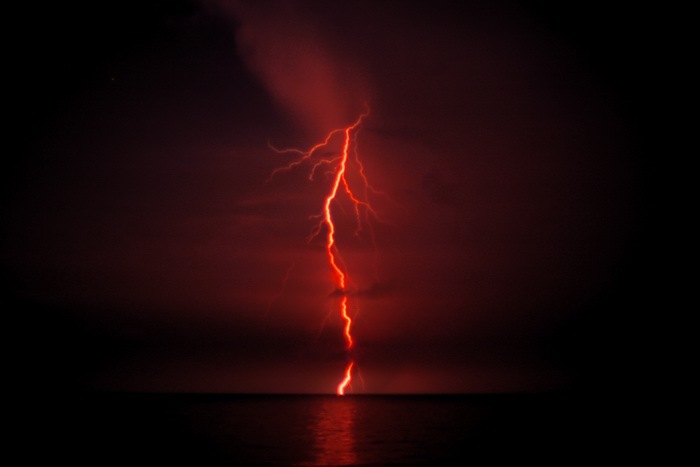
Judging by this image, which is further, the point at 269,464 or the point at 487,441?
the point at 487,441

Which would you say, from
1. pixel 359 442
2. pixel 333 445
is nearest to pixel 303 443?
pixel 333 445

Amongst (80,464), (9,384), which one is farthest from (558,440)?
Answer: (9,384)

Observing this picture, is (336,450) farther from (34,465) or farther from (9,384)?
(9,384)

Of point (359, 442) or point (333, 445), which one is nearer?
point (333, 445)

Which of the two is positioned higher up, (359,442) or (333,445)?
(359,442)

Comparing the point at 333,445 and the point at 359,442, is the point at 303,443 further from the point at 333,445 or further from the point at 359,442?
the point at 359,442

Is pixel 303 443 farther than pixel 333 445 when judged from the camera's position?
Yes

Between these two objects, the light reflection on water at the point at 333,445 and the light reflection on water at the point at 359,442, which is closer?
the light reflection on water at the point at 333,445

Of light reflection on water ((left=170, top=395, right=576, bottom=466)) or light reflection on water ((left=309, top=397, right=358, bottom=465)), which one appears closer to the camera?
light reflection on water ((left=309, top=397, right=358, bottom=465))

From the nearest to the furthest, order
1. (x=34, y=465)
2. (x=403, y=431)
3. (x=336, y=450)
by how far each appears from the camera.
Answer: (x=34, y=465)
(x=336, y=450)
(x=403, y=431)

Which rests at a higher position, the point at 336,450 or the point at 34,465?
the point at 336,450

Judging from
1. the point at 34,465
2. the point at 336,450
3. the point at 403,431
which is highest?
the point at 403,431
